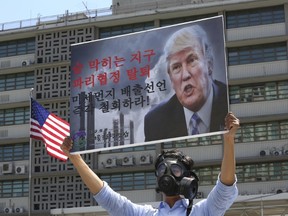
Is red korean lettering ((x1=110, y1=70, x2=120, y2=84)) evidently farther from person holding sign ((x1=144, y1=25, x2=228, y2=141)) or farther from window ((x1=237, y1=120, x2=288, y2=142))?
window ((x1=237, y1=120, x2=288, y2=142))

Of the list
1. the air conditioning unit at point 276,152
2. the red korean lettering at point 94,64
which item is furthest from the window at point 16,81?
the red korean lettering at point 94,64

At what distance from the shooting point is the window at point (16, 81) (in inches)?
1366

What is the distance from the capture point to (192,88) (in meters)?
5.86

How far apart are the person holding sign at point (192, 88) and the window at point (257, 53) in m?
25.6

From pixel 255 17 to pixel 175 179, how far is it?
29.2 m

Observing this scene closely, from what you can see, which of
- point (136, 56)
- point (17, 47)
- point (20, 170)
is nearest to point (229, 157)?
point (136, 56)

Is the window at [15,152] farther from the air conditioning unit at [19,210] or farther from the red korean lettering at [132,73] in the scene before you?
the red korean lettering at [132,73]

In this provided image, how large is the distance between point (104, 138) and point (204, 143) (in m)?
25.3

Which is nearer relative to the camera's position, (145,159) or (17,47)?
(145,159)

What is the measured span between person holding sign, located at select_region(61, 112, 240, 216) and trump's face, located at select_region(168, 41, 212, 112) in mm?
2351

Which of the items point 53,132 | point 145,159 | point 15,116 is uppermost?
point 15,116

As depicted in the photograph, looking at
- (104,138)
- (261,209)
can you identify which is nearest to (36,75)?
(261,209)

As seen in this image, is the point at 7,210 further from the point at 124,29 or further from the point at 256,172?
the point at 256,172

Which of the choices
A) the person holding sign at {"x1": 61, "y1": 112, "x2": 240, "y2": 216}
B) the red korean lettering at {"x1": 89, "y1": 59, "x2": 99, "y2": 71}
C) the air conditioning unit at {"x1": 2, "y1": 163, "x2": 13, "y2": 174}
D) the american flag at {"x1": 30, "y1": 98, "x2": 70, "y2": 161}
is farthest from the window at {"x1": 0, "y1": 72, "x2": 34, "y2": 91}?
the person holding sign at {"x1": 61, "y1": 112, "x2": 240, "y2": 216}
